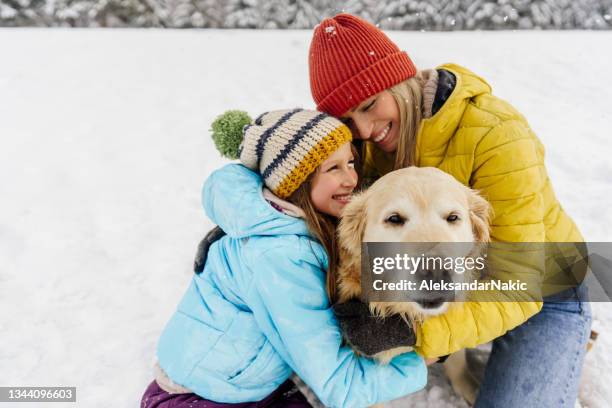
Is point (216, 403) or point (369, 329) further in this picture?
point (216, 403)

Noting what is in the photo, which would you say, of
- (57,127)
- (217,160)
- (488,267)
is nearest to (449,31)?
(217,160)

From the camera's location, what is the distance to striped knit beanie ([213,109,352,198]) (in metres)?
1.82

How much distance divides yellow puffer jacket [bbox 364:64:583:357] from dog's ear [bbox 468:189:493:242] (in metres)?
0.09

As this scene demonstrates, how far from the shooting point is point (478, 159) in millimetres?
1887

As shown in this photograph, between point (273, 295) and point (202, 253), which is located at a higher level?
point (273, 295)

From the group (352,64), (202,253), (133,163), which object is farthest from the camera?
(133,163)

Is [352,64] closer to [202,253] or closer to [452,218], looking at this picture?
[452,218]

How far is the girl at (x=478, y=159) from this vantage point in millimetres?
1776

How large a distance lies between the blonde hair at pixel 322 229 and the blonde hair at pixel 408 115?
0.53 metres

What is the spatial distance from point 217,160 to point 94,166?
1.37 meters

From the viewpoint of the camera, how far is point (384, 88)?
2104 mm

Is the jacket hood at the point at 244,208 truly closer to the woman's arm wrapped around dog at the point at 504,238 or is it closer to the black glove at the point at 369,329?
the black glove at the point at 369,329

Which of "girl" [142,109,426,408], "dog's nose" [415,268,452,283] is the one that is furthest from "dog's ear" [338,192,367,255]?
"dog's nose" [415,268,452,283]

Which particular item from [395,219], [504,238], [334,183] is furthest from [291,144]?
[504,238]
